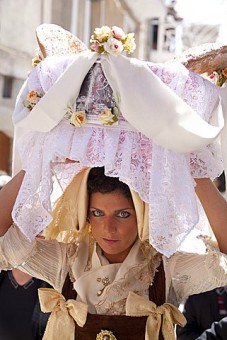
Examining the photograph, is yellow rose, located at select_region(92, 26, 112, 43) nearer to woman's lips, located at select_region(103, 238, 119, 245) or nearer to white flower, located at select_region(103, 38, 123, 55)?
white flower, located at select_region(103, 38, 123, 55)

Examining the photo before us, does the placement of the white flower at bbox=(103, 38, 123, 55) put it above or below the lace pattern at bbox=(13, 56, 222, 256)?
above

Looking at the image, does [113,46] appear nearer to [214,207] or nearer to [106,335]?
[214,207]

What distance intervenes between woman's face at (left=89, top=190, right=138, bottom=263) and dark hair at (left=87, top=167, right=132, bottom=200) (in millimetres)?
12

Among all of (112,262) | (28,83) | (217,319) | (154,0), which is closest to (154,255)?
(112,262)

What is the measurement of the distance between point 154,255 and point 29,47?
9.52 meters

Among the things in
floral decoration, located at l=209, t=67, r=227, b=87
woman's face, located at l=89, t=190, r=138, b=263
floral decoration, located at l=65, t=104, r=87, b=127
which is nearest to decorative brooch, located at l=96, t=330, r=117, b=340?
woman's face, located at l=89, t=190, r=138, b=263

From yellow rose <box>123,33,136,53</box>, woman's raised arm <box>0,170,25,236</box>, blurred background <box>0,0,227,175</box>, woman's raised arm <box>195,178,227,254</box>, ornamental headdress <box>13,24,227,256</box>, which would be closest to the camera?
ornamental headdress <box>13,24,227,256</box>

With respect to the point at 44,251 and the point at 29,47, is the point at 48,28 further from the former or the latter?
the point at 29,47

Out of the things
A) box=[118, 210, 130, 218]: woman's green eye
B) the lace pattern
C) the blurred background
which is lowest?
the blurred background

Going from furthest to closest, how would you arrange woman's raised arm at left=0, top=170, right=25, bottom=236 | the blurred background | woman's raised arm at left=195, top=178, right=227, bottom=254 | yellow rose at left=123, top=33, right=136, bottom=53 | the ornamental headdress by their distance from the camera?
the blurred background
woman's raised arm at left=0, top=170, right=25, bottom=236
woman's raised arm at left=195, top=178, right=227, bottom=254
yellow rose at left=123, top=33, right=136, bottom=53
the ornamental headdress

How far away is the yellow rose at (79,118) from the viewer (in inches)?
86.7

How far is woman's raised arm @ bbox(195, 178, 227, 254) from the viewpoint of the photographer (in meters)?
2.35

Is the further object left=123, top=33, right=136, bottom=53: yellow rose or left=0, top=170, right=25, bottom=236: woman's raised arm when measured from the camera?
left=0, top=170, right=25, bottom=236: woman's raised arm

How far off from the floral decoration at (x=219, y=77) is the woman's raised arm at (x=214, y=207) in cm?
29
